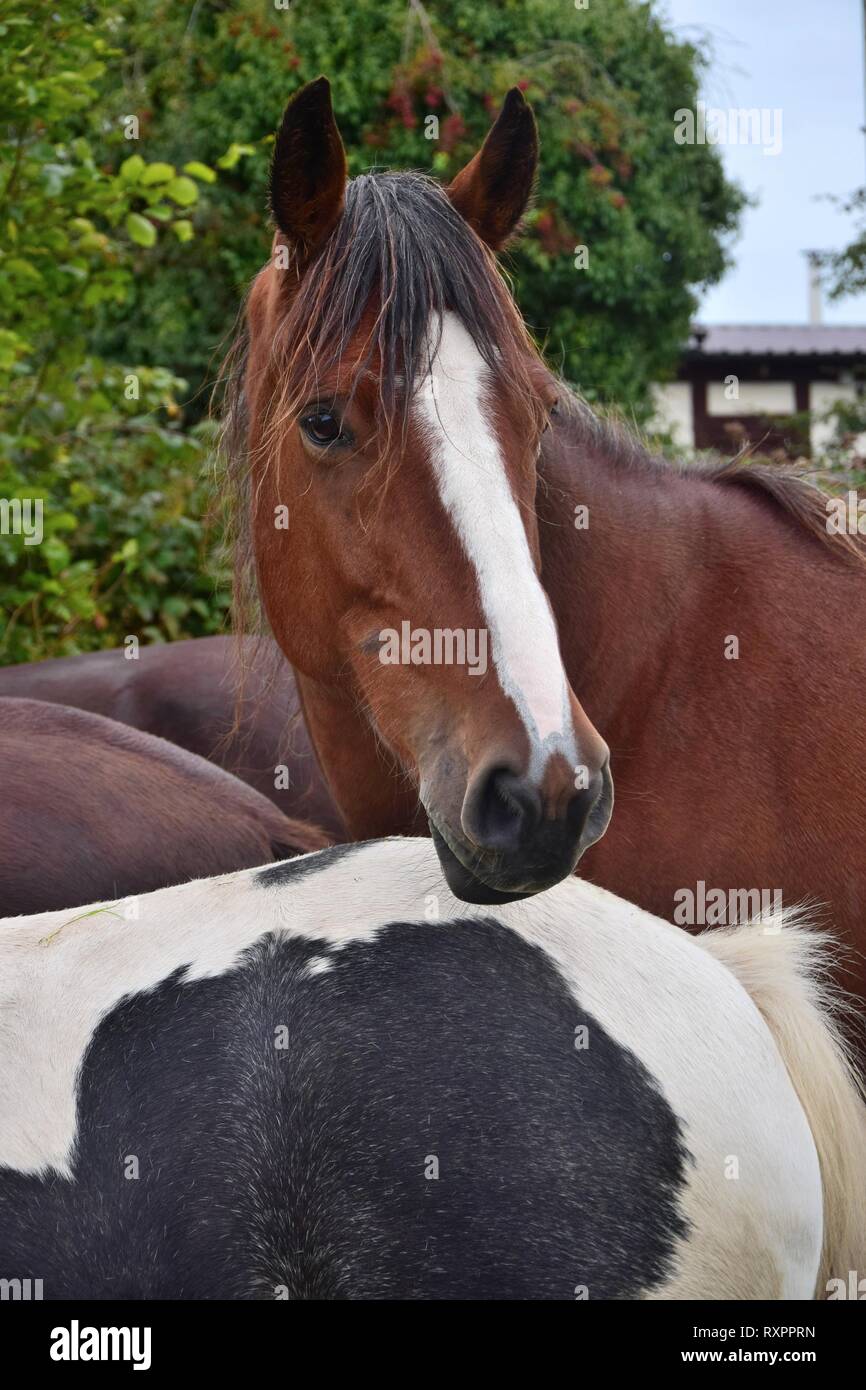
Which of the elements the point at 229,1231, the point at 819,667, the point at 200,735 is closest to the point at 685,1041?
A: the point at 229,1231

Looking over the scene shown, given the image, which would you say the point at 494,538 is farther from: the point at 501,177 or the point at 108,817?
the point at 108,817

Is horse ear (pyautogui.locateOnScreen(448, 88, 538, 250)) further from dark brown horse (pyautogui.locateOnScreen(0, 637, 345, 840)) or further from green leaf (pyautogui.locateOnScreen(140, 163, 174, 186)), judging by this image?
green leaf (pyautogui.locateOnScreen(140, 163, 174, 186))

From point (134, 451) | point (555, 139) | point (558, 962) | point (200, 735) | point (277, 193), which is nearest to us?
point (558, 962)

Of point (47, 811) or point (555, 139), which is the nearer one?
point (47, 811)

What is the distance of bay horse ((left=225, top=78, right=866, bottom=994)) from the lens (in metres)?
1.85

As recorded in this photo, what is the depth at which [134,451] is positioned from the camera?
6156mm

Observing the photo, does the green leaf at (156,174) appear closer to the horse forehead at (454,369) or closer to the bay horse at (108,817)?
the bay horse at (108,817)

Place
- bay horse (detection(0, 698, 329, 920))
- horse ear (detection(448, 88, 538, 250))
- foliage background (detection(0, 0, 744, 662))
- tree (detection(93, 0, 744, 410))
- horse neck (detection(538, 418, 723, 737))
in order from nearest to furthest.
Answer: horse ear (detection(448, 88, 538, 250)) < horse neck (detection(538, 418, 723, 737)) < bay horse (detection(0, 698, 329, 920)) < foliage background (detection(0, 0, 744, 662)) < tree (detection(93, 0, 744, 410))

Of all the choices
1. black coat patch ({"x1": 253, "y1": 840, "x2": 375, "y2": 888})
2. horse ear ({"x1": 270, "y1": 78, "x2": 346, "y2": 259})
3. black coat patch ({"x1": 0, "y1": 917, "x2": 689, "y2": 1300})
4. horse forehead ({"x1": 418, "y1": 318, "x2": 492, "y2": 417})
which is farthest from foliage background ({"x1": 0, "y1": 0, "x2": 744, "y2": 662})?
black coat patch ({"x1": 0, "y1": 917, "x2": 689, "y2": 1300})

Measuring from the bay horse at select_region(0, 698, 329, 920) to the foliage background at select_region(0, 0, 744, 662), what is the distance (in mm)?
1594

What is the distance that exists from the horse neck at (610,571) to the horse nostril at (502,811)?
2.38 ft

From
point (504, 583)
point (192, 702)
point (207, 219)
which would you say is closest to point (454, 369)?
point (504, 583)

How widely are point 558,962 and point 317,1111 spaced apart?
36cm
